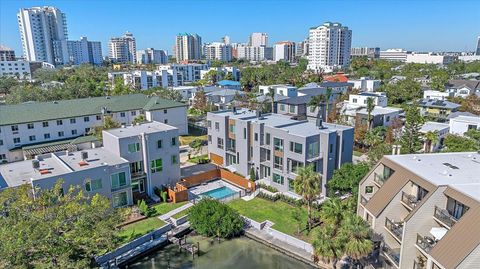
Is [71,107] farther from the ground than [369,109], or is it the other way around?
[71,107]

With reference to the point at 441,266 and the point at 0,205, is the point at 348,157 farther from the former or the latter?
the point at 0,205

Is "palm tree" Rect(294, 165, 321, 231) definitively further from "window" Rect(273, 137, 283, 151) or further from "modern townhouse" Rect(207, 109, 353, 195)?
"window" Rect(273, 137, 283, 151)

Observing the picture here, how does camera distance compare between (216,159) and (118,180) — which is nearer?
(118,180)

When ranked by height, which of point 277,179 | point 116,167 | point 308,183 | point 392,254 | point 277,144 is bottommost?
point 277,179

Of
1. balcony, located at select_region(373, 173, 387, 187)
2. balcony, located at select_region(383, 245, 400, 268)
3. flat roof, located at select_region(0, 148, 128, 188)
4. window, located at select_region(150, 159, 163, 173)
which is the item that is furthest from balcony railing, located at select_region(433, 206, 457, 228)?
window, located at select_region(150, 159, 163, 173)

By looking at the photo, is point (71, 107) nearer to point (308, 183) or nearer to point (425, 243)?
point (308, 183)

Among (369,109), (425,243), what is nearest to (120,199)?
(425,243)

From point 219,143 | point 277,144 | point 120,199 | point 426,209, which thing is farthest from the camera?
point 219,143

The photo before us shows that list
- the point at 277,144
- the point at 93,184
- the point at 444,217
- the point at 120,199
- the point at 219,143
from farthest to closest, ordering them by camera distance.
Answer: the point at 219,143 → the point at 277,144 → the point at 120,199 → the point at 93,184 → the point at 444,217
